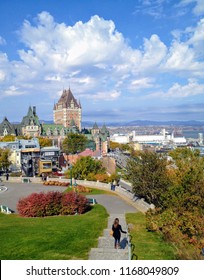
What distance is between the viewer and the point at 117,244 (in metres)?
12.8

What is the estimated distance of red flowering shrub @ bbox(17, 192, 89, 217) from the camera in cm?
2247

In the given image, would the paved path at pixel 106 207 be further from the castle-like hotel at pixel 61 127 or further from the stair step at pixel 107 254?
the castle-like hotel at pixel 61 127

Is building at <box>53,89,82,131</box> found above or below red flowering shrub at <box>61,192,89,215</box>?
above

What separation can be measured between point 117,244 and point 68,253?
2047 millimetres

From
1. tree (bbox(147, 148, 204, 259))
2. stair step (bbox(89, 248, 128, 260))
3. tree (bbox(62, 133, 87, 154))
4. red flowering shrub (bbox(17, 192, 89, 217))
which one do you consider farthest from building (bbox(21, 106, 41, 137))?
stair step (bbox(89, 248, 128, 260))

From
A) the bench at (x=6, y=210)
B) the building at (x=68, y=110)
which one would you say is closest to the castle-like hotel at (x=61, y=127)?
the building at (x=68, y=110)

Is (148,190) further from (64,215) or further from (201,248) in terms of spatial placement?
(201,248)

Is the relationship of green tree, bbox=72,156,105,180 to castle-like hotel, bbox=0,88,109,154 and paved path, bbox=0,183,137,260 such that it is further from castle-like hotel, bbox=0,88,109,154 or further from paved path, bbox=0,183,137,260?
castle-like hotel, bbox=0,88,109,154

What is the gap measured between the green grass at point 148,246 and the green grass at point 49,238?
182 cm

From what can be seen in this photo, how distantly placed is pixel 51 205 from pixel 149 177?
8864 mm

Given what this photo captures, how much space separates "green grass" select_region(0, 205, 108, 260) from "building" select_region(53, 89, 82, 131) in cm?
12452

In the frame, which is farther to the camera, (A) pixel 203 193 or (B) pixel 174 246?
(A) pixel 203 193

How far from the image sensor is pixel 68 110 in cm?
14612

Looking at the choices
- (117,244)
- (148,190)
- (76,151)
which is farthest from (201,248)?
(76,151)
